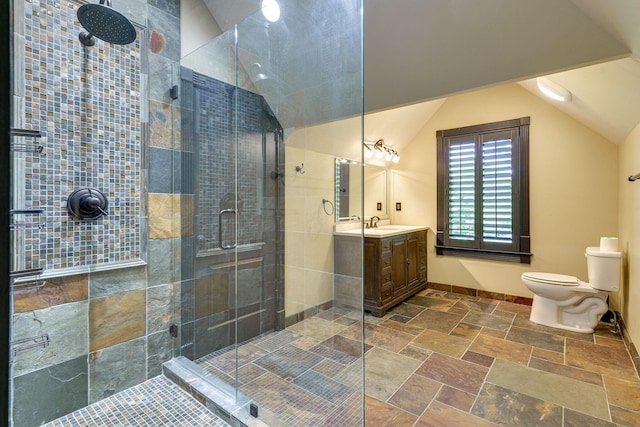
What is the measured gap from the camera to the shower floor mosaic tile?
158 centimetres

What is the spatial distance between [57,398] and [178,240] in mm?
1035

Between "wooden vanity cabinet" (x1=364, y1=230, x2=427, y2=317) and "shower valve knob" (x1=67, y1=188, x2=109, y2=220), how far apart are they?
236 centimetres

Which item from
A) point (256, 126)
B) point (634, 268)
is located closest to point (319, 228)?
point (256, 126)

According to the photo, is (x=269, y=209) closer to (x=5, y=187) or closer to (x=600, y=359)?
(x=5, y=187)

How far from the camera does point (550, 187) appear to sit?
138 inches

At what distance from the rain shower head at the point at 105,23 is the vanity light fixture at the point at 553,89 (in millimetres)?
3311

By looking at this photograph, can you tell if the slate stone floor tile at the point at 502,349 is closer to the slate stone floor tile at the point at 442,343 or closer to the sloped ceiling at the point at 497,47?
the slate stone floor tile at the point at 442,343

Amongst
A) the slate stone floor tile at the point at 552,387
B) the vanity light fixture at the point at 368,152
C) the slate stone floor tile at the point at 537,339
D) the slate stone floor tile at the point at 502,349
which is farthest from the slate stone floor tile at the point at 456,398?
the vanity light fixture at the point at 368,152

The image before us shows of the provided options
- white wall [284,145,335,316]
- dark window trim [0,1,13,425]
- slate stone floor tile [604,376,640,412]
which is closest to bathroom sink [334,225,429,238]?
white wall [284,145,335,316]

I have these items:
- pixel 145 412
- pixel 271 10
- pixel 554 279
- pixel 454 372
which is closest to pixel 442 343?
pixel 454 372

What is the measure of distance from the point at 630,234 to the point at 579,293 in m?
0.70

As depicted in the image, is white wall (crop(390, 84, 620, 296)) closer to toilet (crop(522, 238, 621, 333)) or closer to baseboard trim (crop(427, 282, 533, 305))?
baseboard trim (crop(427, 282, 533, 305))

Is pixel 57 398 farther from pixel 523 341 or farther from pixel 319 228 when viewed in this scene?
pixel 523 341

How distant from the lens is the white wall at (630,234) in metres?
2.29
